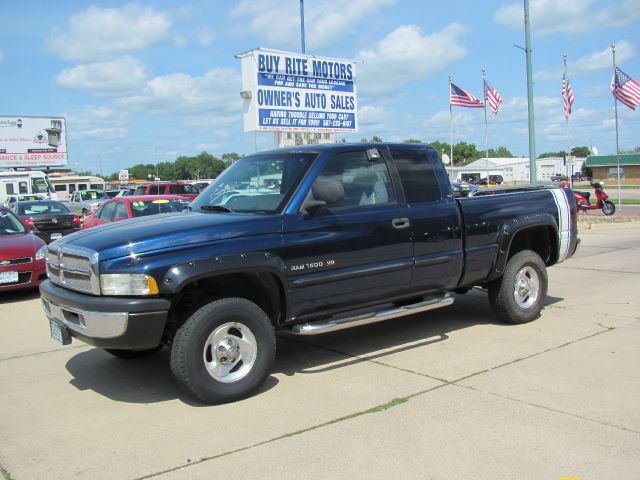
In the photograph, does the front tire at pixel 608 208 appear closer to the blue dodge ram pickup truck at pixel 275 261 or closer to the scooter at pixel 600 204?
the scooter at pixel 600 204

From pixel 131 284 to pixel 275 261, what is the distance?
1.10 m

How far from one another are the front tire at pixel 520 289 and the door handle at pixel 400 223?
65.7 inches

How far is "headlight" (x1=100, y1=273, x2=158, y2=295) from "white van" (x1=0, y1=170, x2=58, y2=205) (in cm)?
3118

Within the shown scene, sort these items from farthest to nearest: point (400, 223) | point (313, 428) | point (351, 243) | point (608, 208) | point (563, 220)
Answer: point (608, 208) < point (563, 220) < point (400, 223) < point (351, 243) < point (313, 428)

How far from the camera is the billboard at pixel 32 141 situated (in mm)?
48406

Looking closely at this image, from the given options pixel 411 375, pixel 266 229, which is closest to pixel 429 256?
pixel 411 375

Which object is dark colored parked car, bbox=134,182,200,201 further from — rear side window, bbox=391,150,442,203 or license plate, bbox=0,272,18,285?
rear side window, bbox=391,150,442,203

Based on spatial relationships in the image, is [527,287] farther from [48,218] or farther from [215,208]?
[48,218]

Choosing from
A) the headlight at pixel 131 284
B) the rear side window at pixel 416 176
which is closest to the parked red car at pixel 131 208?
the rear side window at pixel 416 176

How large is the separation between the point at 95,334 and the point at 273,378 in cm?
160

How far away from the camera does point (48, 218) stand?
16719 mm

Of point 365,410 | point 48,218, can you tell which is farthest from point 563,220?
point 48,218

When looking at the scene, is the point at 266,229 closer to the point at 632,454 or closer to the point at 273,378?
the point at 273,378

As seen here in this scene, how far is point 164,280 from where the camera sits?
14.9 ft
